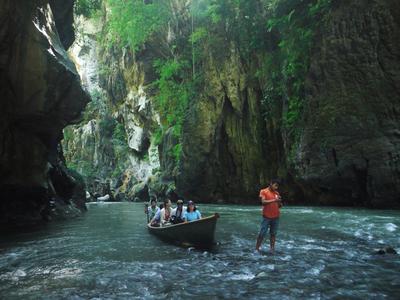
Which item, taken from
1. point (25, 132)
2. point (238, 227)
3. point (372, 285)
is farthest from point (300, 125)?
point (372, 285)

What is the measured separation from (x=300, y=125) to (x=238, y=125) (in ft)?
22.9

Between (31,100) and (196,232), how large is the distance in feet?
24.8

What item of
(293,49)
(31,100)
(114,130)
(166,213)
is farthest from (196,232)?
(114,130)

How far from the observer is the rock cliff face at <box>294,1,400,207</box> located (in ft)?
59.6

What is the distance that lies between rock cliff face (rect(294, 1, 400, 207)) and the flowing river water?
5.35 m

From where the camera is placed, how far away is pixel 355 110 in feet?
62.8

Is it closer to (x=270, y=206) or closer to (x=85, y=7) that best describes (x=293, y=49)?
(x=85, y=7)

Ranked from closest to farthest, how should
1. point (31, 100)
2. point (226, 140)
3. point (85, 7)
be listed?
point (31, 100)
point (85, 7)
point (226, 140)

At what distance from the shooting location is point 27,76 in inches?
521

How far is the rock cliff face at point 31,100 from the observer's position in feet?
41.9

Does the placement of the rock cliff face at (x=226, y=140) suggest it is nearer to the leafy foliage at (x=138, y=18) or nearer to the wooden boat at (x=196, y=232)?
the leafy foliage at (x=138, y=18)

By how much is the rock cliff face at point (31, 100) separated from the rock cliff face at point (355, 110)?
1104 centimetres

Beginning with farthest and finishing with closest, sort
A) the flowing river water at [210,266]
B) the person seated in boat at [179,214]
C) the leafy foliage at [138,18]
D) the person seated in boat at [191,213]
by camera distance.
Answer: the leafy foliage at [138,18], the person seated in boat at [179,214], the person seated in boat at [191,213], the flowing river water at [210,266]

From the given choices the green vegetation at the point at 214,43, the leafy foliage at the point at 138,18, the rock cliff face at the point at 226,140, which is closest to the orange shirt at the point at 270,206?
the green vegetation at the point at 214,43
